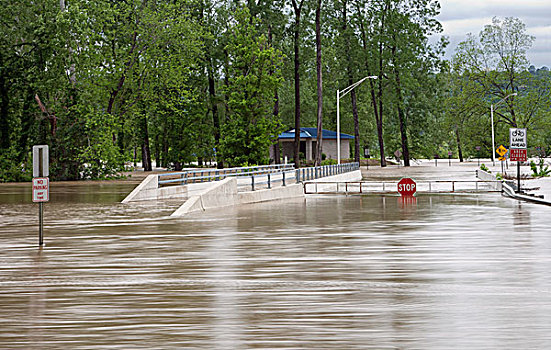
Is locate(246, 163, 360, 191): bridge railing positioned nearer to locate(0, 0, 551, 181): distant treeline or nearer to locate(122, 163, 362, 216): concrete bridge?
locate(122, 163, 362, 216): concrete bridge

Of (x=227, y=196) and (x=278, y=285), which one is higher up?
(x=227, y=196)

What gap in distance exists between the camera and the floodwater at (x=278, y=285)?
28.7ft

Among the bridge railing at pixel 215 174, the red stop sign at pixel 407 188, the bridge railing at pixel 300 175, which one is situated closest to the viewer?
the bridge railing at pixel 215 174

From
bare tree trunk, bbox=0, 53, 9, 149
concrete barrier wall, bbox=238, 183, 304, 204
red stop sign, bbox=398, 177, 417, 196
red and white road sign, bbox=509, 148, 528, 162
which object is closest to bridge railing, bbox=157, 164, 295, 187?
concrete barrier wall, bbox=238, 183, 304, 204

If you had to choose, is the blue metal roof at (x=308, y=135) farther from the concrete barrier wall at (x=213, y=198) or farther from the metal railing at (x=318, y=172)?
the concrete barrier wall at (x=213, y=198)

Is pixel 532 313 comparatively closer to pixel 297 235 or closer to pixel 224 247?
pixel 224 247

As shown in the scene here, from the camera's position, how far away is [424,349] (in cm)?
797

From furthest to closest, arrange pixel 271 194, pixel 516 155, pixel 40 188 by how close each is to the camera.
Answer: pixel 271 194 → pixel 516 155 → pixel 40 188

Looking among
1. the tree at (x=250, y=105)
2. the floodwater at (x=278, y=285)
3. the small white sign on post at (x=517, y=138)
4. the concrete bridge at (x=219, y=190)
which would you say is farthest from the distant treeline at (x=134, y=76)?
the floodwater at (x=278, y=285)

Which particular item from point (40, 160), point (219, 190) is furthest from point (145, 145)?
point (40, 160)

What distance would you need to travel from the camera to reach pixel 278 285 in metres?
12.5

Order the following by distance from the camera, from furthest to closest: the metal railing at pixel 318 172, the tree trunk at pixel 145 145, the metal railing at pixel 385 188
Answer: the tree trunk at pixel 145 145
the metal railing at pixel 318 172
the metal railing at pixel 385 188

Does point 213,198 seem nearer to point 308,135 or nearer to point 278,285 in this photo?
point 278,285

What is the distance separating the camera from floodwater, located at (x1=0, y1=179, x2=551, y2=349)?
8.73 m
